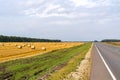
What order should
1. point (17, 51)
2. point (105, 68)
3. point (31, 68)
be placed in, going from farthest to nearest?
point (17, 51)
point (31, 68)
point (105, 68)

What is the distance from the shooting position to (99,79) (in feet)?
56.4

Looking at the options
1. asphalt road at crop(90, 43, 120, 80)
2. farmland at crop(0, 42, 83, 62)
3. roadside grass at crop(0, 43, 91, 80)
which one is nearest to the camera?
asphalt road at crop(90, 43, 120, 80)

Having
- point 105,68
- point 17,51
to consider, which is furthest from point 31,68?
point 17,51

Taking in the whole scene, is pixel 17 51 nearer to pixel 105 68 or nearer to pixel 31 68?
pixel 31 68

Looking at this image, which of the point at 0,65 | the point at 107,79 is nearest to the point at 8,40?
the point at 0,65

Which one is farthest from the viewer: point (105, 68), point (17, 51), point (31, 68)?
point (17, 51)

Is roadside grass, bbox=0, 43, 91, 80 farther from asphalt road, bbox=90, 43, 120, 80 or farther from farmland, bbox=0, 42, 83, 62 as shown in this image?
farmland, bbox=0, 42, 83, 62

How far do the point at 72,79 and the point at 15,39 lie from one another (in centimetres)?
18180

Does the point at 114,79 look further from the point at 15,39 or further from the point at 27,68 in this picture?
the point at 15,39

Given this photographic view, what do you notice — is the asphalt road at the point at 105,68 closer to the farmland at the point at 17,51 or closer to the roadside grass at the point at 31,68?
the roadside grass at the point at 31,68

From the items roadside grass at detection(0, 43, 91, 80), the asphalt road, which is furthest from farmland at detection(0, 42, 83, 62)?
the asphalt road

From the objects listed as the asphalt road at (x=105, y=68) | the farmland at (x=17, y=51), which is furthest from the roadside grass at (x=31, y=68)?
the farmland at (x=17, y=51)

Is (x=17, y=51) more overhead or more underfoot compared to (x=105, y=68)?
more underfoot

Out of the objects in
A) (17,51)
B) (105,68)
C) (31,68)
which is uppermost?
(105,68)
